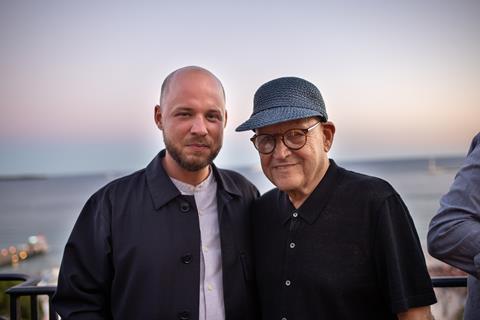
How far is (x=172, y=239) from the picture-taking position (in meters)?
2.14

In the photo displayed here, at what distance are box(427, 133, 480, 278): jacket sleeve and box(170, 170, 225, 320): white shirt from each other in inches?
41.3

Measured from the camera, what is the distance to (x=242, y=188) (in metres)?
2.49

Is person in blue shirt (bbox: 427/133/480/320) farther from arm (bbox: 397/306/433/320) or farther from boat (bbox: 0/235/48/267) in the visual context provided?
boat (bbox: 0/235/48/267)

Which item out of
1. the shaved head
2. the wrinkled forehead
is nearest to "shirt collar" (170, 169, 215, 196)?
the shaved head

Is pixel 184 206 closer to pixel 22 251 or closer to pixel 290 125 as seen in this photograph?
pixel 290 125

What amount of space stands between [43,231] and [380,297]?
1933 inches

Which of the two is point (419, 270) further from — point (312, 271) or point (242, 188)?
point (242, 188)

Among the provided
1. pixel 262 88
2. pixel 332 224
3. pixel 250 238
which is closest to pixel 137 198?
pixel 250 238

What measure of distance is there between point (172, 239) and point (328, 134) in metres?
0.89

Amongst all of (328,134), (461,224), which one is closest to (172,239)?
(328,134)

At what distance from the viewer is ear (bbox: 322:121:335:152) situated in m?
2.04

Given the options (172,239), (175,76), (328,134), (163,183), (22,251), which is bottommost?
(22,251)

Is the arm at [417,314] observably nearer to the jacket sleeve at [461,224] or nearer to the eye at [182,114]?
the jacket sleeve at [461,224]

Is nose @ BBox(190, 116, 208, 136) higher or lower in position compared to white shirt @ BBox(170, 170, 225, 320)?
higher
